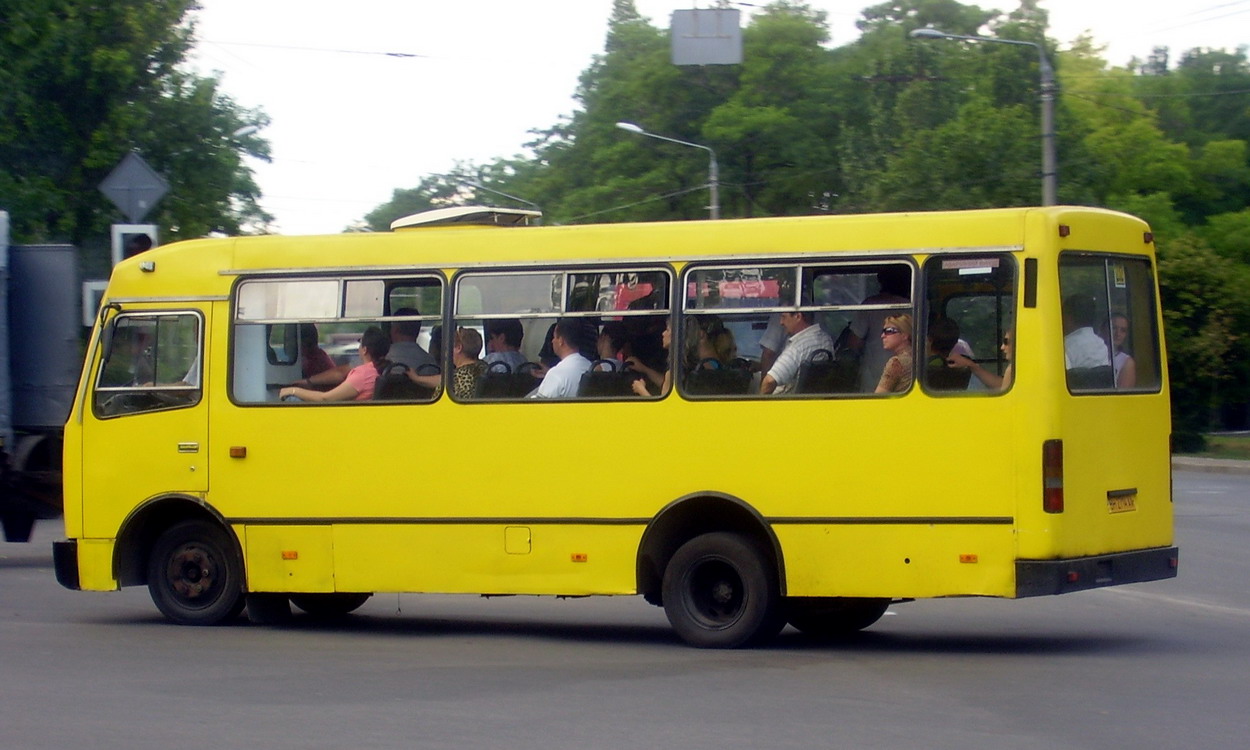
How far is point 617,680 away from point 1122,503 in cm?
319

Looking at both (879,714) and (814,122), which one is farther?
(814,122)

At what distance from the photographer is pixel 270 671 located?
9.02 metres

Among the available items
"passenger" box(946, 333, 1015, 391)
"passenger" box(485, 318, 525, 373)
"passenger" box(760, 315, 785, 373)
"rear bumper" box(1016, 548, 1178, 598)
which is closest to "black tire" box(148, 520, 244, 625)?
"passenger" box(485, 318, 525, 373)

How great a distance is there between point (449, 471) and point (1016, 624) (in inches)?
162

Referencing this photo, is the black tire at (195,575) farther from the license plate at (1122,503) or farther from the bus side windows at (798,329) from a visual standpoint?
the license plate at (1122,503)

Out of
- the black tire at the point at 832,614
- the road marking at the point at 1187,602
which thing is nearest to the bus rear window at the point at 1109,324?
the black tire at the point at 832,614

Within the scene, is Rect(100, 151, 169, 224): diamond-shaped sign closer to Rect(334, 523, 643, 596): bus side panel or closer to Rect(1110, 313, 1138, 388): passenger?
Rect(334, 523, 643, 596): bus side panel

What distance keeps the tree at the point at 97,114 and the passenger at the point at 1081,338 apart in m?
22.6

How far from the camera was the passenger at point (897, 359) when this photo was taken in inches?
361

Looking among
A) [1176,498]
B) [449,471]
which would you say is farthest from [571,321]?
[1176,498]

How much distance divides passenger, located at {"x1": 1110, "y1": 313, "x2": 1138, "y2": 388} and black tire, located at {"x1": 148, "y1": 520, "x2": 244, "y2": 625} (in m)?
5.99

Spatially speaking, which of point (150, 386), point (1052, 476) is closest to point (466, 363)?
point (150, 386)

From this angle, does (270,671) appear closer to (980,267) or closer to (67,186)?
(980,267)

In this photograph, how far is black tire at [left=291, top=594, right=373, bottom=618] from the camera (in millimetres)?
11539
